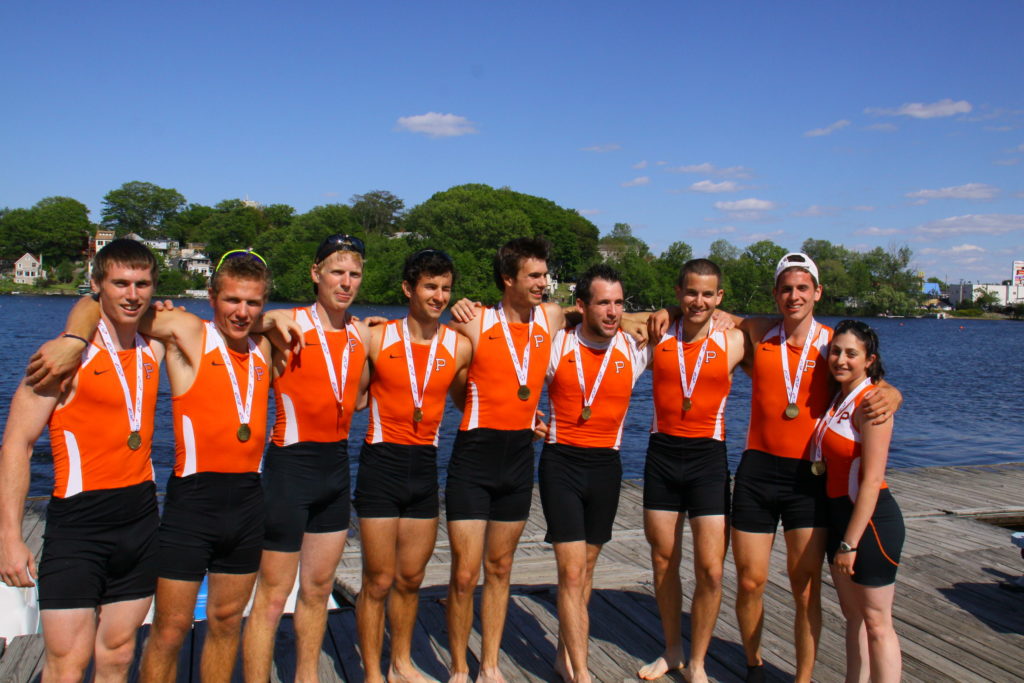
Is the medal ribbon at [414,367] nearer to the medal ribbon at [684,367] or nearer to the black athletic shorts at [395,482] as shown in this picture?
the black athletic shorts at [395,482]

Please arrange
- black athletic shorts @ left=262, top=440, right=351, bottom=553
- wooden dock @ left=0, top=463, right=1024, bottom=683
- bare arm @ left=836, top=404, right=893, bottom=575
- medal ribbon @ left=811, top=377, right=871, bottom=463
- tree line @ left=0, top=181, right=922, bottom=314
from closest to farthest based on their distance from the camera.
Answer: bare arm @ left=836, top=404, right=893, bottom=575 → black athletic shorts @ left=262, top=440, right=351, bottom=553 → medal ribbon @ left=811, top=377, right=871, bottom=463 → wooden dock @ left=0, top=463, right=1024, bottom=683 → tree line @ left=0, top=181, right=922, bottom=314

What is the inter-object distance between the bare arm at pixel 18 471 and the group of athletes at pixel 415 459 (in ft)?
0.04

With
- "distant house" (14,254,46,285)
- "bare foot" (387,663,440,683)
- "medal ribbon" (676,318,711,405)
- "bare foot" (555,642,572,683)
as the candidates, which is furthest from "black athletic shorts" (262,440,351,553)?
"distant house" (14,254,46,285)

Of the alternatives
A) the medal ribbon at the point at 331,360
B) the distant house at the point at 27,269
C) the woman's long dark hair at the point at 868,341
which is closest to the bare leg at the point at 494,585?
Result: the medal ribbon at the point at 331,360

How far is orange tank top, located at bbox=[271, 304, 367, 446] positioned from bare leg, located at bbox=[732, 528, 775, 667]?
241 cm

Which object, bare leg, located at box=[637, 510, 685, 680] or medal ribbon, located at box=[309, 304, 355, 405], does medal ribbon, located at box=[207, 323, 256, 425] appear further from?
bare leg, located at box=[637, 510, 685, 680]

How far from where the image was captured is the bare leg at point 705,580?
4668mm

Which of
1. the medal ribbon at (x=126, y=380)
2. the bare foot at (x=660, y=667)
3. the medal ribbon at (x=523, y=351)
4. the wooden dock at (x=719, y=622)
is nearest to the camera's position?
the medal ribbon at (x=126, y=380)

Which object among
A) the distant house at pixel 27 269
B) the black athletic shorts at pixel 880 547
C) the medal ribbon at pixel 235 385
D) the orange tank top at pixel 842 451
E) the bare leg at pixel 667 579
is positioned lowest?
the bare leg at pixel 667 579

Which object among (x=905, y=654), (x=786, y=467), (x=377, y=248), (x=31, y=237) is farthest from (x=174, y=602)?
(x=31, y=237)

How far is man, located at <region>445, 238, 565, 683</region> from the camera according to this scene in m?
4.57

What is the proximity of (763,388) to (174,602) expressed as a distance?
11.0ft

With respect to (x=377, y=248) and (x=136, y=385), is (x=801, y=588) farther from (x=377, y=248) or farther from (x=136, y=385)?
(x=377, y=248)

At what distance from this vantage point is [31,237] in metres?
117
